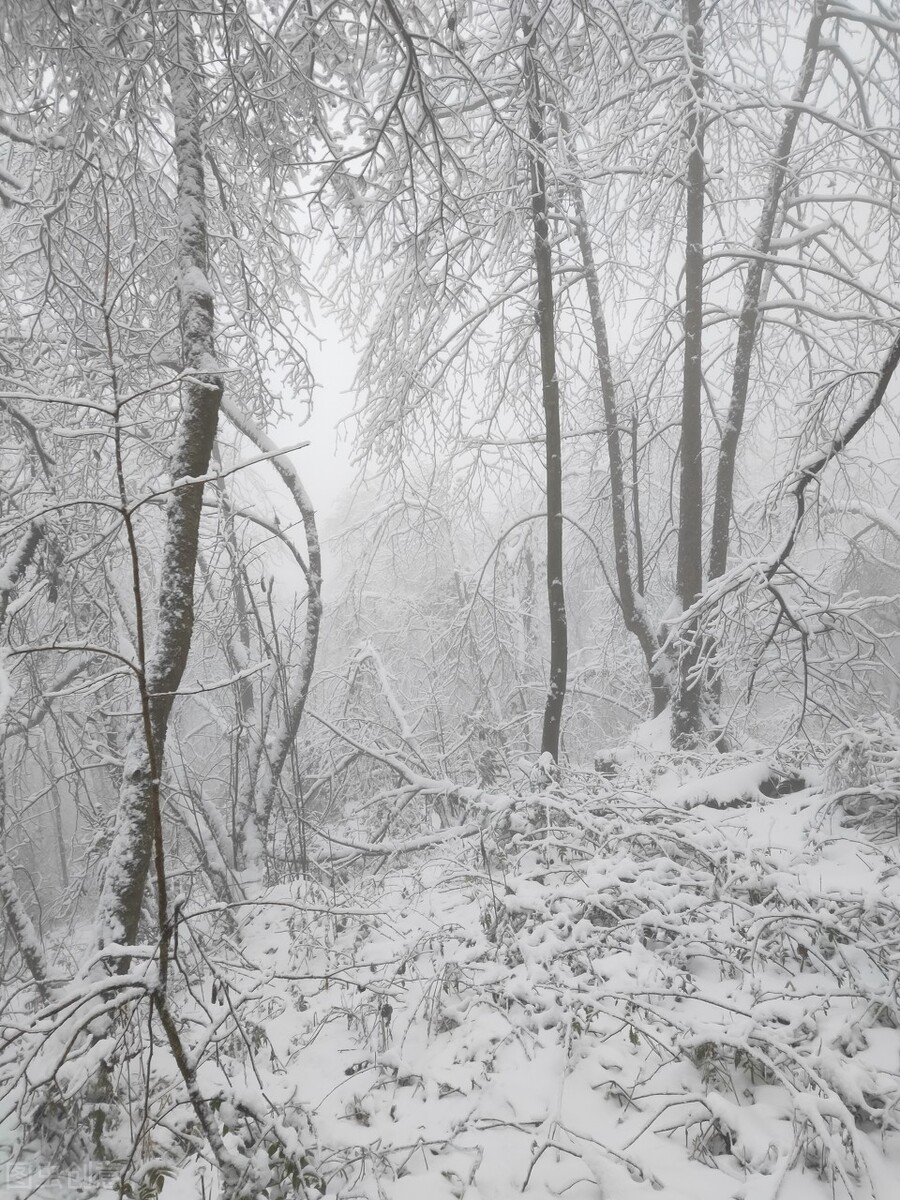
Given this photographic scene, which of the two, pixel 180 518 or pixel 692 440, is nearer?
pixel 180 518

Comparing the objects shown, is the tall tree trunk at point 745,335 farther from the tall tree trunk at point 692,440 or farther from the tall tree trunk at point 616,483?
the tall tree trunk at point 616,483

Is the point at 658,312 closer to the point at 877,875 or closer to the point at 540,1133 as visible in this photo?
the point at 877,875

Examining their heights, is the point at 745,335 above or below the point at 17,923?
above

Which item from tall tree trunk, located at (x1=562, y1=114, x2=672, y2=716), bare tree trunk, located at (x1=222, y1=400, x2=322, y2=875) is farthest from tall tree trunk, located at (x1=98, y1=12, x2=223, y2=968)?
tall tree trunk, located at (x1=562, y1=114, x2=672, y2=716)

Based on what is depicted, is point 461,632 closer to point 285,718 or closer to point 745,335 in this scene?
point 285,718

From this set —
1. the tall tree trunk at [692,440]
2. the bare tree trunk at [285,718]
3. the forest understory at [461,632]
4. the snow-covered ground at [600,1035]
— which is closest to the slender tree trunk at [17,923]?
the forest understory at [461,632]

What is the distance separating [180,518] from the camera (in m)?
3.24

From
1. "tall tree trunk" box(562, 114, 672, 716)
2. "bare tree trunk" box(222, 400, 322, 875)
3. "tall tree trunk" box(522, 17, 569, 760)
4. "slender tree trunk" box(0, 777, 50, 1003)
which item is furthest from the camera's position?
"tall tree trunk" box(562, 114, 672, 716)

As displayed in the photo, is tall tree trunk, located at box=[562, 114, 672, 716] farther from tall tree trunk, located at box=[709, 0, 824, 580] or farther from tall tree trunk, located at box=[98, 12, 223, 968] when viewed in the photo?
tall tree trunk, located at box=[98, 12, 223, 968]

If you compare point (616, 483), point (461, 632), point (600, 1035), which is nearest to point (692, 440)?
point (616, 483)

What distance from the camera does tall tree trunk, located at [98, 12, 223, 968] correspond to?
3.02 meters

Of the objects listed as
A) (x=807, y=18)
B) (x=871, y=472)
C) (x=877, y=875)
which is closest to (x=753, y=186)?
(x=807, y=18)

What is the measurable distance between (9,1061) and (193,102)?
4.77m

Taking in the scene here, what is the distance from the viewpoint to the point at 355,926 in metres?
3.96
